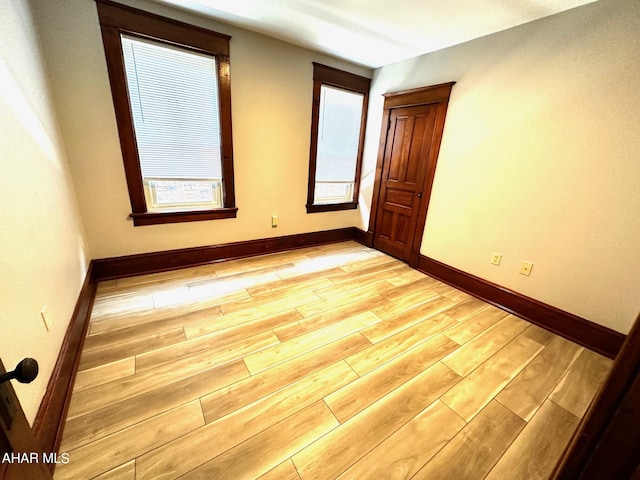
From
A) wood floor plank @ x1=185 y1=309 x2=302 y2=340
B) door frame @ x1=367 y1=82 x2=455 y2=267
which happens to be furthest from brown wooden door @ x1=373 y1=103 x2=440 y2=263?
wood floor plank @ x1=185 y1=309 x2=302 y2=340

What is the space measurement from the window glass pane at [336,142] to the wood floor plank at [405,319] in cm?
199

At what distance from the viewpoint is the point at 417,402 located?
1430 mm

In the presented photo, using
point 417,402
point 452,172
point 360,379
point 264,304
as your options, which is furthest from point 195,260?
point 452,172

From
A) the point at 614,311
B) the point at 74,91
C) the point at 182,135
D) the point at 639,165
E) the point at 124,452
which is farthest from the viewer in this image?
the point at 182,135

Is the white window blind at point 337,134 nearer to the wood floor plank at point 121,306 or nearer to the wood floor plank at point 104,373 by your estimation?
the wood floor plank at point 121,306

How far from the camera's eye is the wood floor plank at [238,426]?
1087mm

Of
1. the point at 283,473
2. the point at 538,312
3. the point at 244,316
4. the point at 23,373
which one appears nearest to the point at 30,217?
the point at 23,373

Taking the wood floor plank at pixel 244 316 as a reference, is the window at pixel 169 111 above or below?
above

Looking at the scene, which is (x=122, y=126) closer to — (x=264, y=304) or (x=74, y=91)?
(x=74, y=91)

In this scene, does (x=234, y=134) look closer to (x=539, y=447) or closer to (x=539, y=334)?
(x=539, y=447)

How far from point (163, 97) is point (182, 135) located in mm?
330

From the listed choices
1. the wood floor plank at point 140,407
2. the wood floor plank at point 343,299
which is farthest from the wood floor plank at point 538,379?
the wood floor plank at point 140,407

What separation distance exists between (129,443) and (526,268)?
2991 millimetres

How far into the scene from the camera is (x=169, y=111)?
2.34 metres
